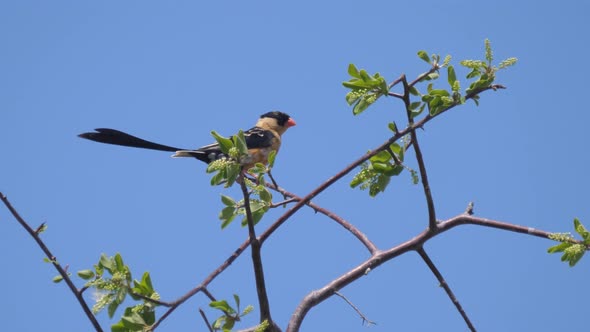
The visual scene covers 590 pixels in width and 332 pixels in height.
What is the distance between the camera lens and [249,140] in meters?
7.34

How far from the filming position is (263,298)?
2.78 metres

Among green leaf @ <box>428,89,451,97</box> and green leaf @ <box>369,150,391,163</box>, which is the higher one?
green leaf @ <box>428,89,451,97</box>

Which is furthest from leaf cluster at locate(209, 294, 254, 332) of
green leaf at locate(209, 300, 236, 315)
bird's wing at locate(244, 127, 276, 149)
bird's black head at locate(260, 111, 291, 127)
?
bird's black head at locate(260, 111, 291, 127)

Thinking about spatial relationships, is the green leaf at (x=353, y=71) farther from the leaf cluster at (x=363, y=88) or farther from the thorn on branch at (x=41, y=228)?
the thorn on branch at (x=41, y=228)

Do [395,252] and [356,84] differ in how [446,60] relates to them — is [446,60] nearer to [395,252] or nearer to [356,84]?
[356,84]

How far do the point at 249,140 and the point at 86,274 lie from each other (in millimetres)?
4492

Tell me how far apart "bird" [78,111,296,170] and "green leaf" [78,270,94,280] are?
0.81 metres

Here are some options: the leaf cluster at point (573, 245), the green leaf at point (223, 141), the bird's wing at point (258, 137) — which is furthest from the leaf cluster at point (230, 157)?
the bird's wing at point (258, 137)

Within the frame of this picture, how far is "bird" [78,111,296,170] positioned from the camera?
16.3 feet

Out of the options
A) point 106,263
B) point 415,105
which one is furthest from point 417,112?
point 106,263

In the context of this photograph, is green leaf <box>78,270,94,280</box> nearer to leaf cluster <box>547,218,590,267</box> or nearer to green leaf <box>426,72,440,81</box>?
green leaf <box>426,72,440,81</box>

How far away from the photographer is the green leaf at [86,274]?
2900mm

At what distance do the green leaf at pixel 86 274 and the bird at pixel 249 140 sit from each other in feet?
2.66

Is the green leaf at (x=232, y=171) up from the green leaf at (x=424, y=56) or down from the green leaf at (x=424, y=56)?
down
